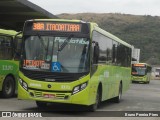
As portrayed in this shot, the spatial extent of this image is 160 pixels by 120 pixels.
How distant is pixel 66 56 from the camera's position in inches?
572

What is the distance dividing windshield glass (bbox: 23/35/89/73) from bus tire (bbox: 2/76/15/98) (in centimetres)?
486

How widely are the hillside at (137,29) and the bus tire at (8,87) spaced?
3795 inches

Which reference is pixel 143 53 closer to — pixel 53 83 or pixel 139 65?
pixel 139 65

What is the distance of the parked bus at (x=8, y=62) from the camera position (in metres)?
19.2

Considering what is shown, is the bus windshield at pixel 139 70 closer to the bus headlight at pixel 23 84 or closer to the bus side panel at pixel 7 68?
the bus side panel at pixel 7 68

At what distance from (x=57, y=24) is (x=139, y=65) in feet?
152

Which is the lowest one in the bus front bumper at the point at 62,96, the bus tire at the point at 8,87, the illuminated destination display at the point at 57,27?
the bus tire at the point at 8,87

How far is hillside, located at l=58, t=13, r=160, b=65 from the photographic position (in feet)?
396

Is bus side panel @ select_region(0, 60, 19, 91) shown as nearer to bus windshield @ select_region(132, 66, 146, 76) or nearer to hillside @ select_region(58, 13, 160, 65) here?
bus windshield @ select_region(132, 66, 146, 76)

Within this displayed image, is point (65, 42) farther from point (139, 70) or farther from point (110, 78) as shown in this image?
point (139, 70)

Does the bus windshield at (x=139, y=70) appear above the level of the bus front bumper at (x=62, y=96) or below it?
below

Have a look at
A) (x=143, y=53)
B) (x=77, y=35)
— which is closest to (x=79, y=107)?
(x=77, y=35)

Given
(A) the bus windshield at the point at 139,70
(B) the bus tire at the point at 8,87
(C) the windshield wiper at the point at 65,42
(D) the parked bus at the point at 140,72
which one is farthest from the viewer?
(A) the bus windshield at the point at 139,70

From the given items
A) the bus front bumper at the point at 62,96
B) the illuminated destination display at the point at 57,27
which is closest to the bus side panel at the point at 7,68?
the illuminated destination display at the point at 57,27
